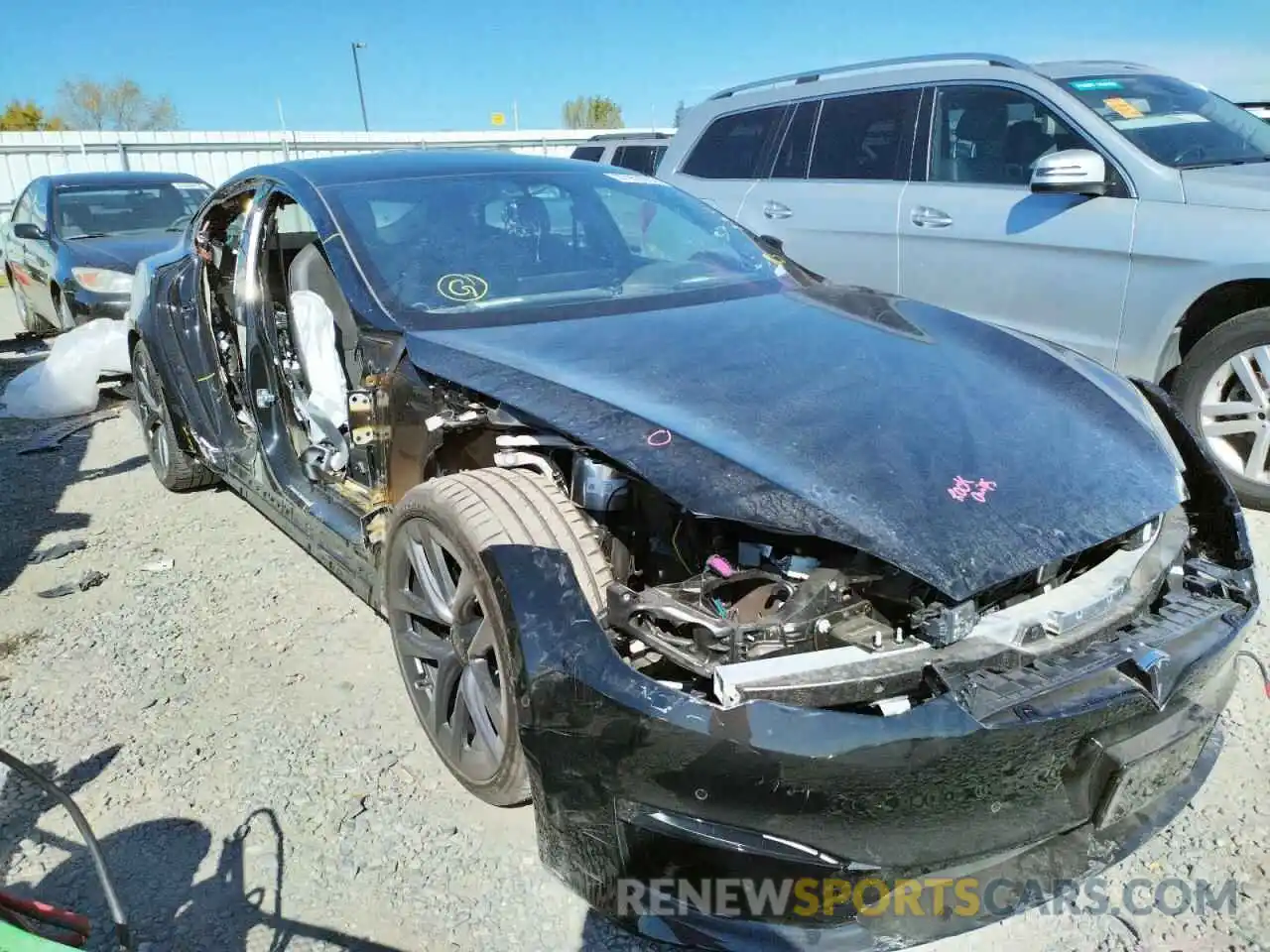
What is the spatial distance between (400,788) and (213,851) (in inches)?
18.2

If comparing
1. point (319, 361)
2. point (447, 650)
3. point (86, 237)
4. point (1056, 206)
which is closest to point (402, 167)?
point (319, 361)

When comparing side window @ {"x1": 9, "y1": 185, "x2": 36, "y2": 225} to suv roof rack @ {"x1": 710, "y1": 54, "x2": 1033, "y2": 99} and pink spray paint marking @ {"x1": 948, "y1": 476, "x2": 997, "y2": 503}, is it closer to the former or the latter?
suv roof rack @ {"x1": 710, "y1": 54, "x2": 1033, "y2": 99}

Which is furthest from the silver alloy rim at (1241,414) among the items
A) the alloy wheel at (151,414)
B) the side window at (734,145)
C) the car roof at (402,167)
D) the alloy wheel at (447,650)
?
the alloy wheel at (151,414)

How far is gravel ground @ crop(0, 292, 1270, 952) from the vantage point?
2064 mm

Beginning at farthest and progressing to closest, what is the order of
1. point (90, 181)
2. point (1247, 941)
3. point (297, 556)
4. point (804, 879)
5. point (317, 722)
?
point (90, 181) → point (297, 556) → point (317, 722) → point (1247, 941) → point (804, 879)

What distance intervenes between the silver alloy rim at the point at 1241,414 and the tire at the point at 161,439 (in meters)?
4.66

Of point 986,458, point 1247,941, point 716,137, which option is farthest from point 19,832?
point 716,137

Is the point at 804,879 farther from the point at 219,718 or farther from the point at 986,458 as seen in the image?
the point at 219,718

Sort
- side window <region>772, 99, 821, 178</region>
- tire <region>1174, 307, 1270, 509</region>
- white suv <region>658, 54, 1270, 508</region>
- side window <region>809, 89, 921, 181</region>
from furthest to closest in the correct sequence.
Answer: side window <region>772, 99, 821, 178</region> < side window <region>809, 89, 921, 181</region> < white suv <region>658, 54, 1270, 508</region> < tire <region>1174, 307, 1270, 509</region>

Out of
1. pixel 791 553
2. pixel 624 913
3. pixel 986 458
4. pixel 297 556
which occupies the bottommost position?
pixel 297 556

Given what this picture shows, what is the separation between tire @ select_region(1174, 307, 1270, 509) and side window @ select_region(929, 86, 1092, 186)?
114 centimetres

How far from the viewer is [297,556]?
409cm

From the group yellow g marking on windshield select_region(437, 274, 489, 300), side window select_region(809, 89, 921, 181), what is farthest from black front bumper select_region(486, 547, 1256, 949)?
side window select_region(809, 89, 921, 181)

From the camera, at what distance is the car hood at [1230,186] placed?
13.0ft
